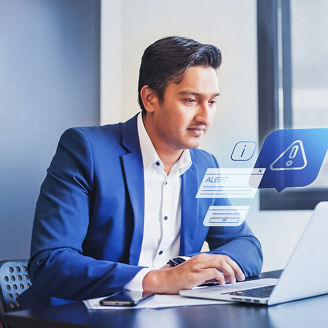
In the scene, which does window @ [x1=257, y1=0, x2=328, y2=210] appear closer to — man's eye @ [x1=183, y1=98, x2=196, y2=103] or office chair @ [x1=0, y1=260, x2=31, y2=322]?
man's eye @ [x1=183, y1=98, x2=196, y2=103]

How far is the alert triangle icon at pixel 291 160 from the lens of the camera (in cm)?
170

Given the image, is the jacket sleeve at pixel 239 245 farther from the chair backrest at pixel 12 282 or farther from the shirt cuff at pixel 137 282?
the chair backrest at pixel 12 282

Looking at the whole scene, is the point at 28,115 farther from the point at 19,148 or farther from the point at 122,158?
the point at 122,158

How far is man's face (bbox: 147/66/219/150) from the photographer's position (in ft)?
5.10

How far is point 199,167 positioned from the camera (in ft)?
5.50

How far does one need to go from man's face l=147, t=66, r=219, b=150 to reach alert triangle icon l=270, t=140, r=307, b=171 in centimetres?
24

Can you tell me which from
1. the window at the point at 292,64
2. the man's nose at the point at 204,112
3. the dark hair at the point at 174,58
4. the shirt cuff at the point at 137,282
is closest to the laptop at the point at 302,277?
the shirt cuff at the point at 137,282

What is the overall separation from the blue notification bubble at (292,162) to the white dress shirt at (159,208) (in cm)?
24

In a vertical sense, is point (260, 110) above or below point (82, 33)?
below

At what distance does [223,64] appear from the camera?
2506 millimetres

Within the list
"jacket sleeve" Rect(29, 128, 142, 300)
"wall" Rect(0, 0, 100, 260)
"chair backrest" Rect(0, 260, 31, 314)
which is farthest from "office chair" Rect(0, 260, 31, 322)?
"wall" Rect(0, 0, 100, 260)

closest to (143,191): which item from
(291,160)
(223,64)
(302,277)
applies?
(291,160)

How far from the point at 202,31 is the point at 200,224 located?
118 cm

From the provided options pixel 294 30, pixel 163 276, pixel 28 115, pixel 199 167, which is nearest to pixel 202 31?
pixel 294 30
